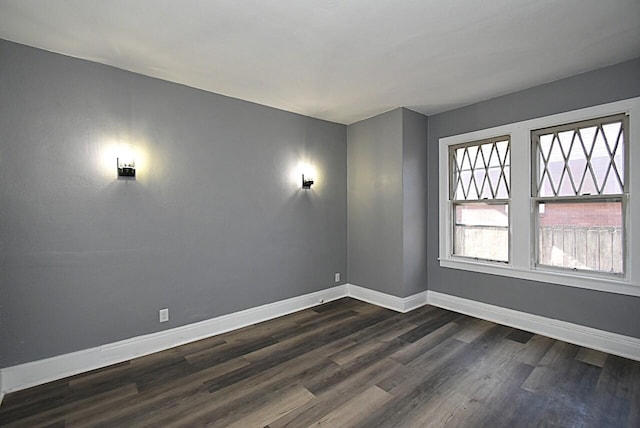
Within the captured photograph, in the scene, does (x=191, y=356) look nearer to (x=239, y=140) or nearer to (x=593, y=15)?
(x=239, y=140)

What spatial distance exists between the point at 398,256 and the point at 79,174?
3631 millimetres

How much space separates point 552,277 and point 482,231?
91 centimetres

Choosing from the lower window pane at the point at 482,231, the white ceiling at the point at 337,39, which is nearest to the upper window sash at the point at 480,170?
the lower window pane at the point at 482,231

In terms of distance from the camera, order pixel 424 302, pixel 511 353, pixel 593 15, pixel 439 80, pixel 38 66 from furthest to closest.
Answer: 1. pixel 424 302
2. pixel 439 80
3. pixel 511 353
4. pixel 38 66
5. pixel 593 15

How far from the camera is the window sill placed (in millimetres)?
2771

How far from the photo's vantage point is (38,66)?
7.97 ft

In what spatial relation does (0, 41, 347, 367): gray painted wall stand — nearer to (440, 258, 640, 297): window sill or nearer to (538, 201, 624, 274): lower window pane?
(440, 258, 640, 297): window sill

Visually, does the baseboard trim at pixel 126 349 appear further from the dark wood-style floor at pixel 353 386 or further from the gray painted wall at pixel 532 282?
the gray painted wall at pixel 532 282

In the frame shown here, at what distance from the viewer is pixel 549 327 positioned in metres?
3.19

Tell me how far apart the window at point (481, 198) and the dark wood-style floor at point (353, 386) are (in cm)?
108

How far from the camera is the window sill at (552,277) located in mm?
2771

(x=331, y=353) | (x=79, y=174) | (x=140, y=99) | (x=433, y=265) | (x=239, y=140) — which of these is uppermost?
(x=140, y=99)

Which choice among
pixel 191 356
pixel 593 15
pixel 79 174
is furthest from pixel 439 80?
pixel 191 356

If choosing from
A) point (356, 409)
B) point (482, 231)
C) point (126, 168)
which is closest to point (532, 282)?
point (482, 231)
